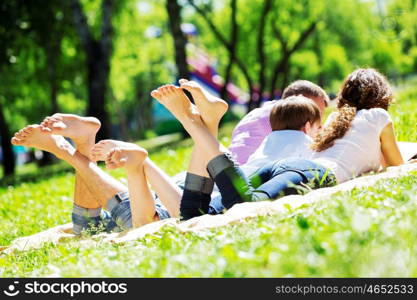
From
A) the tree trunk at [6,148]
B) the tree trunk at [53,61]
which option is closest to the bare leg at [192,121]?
the tree trunk at [6,148]

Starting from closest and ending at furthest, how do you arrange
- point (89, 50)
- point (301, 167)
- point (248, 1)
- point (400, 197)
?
1. point (400, 197)
2. point (301, 167)
3. point (89, 50)
4. point (248, 1)

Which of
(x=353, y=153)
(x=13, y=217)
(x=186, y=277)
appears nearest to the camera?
(x=186, y=277)

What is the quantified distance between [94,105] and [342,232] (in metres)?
15.1

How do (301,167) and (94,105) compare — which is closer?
(301,167)

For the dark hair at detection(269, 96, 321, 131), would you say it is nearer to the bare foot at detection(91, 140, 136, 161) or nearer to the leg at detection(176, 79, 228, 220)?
the leg at detection(176, 79, 228, 220)

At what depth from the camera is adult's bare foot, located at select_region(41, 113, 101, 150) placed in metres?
5.01

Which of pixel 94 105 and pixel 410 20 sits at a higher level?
pixel 410 20

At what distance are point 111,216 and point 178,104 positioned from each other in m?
1.08

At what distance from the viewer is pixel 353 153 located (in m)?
4.96

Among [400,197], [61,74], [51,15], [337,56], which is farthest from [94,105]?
[337,56]

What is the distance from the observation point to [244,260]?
2.67 meters

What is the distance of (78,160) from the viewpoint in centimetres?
505

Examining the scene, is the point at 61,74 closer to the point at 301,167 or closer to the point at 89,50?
the point at 89,50

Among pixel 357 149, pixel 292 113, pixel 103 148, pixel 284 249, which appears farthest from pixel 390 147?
pixel 284 249
